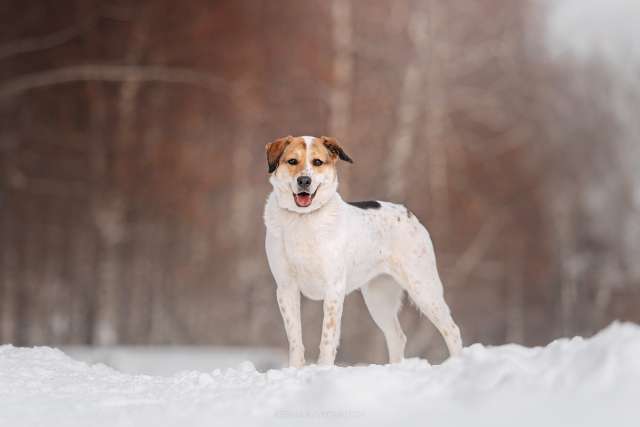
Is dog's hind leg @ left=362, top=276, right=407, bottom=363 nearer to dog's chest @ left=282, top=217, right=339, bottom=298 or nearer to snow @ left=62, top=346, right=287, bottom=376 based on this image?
dog's chest @ left=282, top=217, right=339, bottom=298

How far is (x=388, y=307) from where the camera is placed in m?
6.55

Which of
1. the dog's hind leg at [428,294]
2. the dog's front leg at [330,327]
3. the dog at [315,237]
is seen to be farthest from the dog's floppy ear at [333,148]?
the dog's hind leg at [428,294]

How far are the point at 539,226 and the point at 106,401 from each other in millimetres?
12383

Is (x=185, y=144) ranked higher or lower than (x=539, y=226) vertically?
higher

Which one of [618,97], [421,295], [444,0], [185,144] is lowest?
[421,295]

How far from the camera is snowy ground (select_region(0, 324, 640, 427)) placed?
3.16 meters

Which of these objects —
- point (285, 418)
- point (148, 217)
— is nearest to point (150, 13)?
point (148, 217)

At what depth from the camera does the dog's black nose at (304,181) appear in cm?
518

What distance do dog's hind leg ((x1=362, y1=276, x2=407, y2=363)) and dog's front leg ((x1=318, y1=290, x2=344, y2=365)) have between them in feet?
3.74

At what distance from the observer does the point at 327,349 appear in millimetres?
5387

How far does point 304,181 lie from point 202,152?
8.64 meters

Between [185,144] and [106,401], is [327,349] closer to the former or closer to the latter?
[106,401]

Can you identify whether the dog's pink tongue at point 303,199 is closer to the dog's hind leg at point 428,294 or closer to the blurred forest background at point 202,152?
the dog's hind leg at point 428,294

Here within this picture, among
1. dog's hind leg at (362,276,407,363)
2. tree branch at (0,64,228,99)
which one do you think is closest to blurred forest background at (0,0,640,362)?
tree branch at (0,64,228,99)
